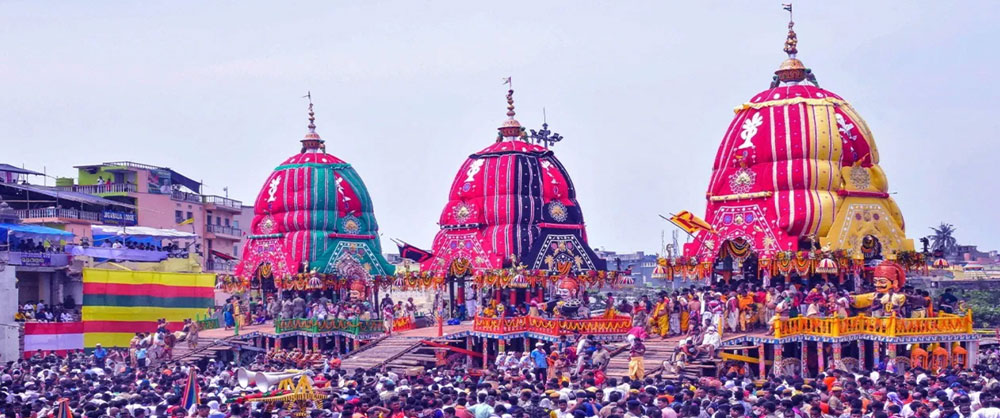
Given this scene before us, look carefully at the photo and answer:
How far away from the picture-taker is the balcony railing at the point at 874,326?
30422mm

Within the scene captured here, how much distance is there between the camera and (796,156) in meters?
34.5

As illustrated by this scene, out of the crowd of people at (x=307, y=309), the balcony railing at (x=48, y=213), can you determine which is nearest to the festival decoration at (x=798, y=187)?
the crowd of people at (x=307, y=309)

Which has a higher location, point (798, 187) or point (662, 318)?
point (798, 187)

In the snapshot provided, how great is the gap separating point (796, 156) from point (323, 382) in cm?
1330

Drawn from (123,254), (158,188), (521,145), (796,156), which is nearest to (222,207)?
(158,188)

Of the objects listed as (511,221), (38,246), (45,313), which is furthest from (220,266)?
(511,221)

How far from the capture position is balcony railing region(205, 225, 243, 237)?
68250mm

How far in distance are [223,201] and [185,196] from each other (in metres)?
3.30

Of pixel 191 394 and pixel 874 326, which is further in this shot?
pixel 874 326

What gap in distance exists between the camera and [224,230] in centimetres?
6919

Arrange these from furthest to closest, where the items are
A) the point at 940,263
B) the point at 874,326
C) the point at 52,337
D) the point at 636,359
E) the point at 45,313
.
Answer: the point at 45,313 < the point at 52,337 < the point at 940,263 < the point at 874,326 < the point at 636,359

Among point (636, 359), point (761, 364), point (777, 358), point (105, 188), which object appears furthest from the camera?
point (105, 188)

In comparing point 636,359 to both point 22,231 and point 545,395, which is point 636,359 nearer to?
point 545,395

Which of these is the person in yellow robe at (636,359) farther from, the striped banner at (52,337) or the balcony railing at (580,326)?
the striped banner at (52,337)
